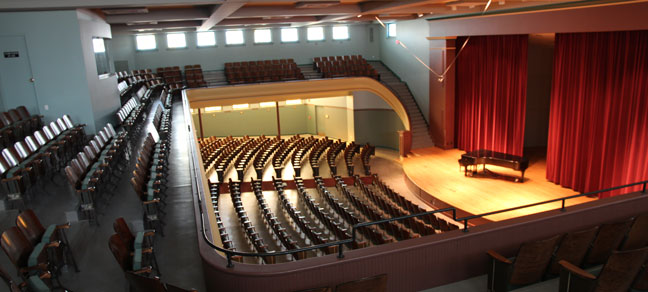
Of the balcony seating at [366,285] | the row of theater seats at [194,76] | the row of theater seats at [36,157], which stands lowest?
the balcony seating at [366,285]

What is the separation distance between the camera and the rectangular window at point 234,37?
64.1ft

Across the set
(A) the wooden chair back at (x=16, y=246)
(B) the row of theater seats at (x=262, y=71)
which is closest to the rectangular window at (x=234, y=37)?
(B) the row of theater seats at (x=262, y=71)

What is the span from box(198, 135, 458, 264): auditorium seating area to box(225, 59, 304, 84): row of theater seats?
2.39 m

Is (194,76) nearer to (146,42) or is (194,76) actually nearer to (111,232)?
(146,42)

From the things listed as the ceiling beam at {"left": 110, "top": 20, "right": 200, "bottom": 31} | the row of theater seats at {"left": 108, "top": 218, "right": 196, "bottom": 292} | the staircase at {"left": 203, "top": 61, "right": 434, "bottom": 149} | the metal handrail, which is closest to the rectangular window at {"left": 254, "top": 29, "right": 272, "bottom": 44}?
the staircase at {"left": 203, "top": 61, "right": 434, "bottom": 149}

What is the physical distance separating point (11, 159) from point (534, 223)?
622cm

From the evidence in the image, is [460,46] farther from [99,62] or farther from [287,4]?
[99,62]

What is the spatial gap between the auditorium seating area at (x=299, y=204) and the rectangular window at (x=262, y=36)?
4512mm

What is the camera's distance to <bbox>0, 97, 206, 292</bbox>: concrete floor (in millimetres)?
4039

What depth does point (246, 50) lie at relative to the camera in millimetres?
19781

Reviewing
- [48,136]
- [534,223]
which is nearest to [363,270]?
[534,223]

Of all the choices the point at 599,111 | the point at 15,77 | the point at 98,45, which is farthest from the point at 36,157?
the point at 599,111

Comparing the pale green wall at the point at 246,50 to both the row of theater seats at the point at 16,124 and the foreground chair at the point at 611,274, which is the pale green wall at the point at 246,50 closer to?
the row of theater seats at the point at 16,124

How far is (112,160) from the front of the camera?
664 centimetres
